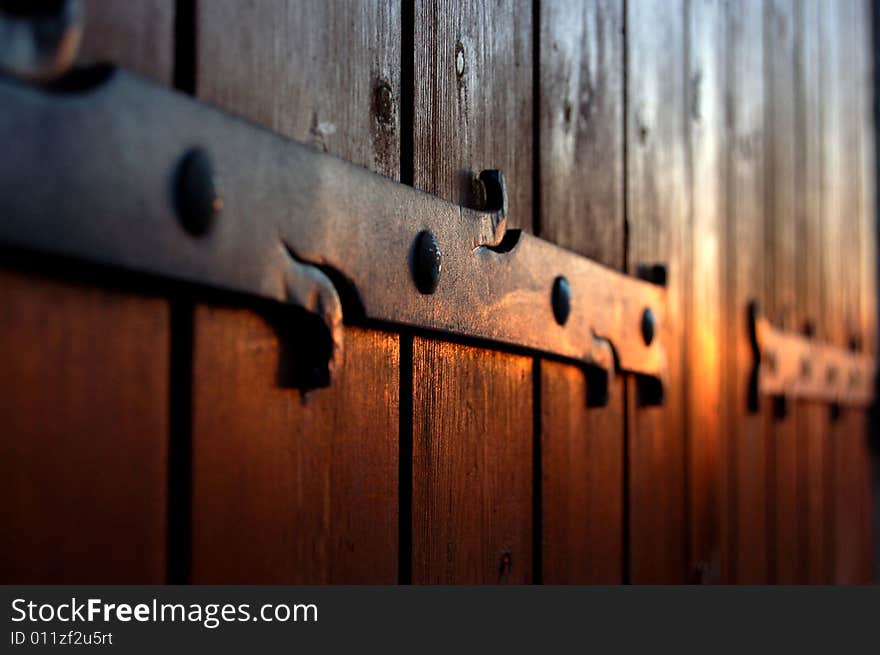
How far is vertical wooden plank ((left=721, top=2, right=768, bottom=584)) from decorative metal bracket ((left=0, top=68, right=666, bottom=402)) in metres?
0.56

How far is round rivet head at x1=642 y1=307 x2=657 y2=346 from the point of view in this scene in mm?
861

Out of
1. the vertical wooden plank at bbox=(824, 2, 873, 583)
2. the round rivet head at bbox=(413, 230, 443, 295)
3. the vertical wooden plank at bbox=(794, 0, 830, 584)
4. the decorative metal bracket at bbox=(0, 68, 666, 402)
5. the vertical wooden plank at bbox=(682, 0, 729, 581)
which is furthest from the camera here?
the vertical wooden plank at bbox=(824, 2, 873, 583)

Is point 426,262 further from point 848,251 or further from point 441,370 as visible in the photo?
point 848,251

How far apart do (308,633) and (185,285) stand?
0.17m

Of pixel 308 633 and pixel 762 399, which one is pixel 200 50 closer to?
pixel 308 633

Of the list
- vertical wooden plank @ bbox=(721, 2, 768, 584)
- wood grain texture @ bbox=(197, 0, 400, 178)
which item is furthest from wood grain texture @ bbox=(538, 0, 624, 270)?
vertical wooden plank @ bbox=(721, 2, 768, 584)

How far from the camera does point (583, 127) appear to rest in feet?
2.63

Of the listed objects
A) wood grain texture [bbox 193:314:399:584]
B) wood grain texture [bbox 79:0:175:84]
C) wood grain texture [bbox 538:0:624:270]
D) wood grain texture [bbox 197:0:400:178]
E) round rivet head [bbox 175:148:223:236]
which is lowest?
wood grain texture [bbox 193:314:399:584]

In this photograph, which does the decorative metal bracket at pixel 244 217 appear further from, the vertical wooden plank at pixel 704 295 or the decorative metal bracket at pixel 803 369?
the decorative metal bracket at pixel 803 369

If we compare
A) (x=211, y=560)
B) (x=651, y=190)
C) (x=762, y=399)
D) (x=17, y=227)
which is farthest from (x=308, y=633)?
(x=762, y=399)

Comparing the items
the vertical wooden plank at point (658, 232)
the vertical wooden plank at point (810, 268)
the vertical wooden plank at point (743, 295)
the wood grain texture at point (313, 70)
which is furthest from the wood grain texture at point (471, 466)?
the vertical wooden plank at point (810, 268)

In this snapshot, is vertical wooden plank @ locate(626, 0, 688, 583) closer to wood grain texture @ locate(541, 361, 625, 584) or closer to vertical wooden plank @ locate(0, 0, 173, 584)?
wood grain texture @ locate(541, 361, 625, 584)

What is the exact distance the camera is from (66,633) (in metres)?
0.38

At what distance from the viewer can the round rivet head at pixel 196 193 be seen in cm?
37
